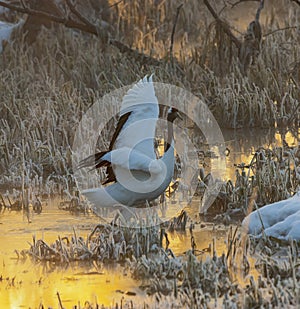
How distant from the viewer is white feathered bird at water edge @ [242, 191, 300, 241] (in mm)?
4966

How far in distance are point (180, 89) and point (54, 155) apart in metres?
1.99

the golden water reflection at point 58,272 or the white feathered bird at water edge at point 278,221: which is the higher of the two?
the white feathered bird at water edge at point 278,221

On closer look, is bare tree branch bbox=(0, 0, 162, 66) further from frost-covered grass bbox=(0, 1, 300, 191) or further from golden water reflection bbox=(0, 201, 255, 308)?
golden water reflection bbox=(0, 201, 255, 308)

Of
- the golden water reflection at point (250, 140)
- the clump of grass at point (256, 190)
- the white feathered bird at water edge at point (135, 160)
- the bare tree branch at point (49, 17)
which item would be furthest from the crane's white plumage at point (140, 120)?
the bare tree branch at point (49, 17)

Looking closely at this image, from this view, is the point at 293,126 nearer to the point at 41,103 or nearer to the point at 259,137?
the point at 259,137

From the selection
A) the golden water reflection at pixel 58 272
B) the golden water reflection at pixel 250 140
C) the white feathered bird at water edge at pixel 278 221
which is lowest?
the golden water reflection at pixel 58 272

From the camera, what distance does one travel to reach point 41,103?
8.56 meters

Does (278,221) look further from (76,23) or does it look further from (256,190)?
(76,23)

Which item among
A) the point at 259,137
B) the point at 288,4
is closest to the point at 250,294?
the point at 259,137

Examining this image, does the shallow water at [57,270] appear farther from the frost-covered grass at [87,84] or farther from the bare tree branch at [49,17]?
the bare tree branch at [49,17]

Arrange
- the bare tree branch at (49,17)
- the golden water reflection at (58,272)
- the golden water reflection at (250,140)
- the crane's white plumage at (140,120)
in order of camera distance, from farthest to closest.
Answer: the bare tree branch at (49,17) < the golden water reflection at (250,140) < the crane's white plumage at (140,120) < the golden water reflection at (58,272)

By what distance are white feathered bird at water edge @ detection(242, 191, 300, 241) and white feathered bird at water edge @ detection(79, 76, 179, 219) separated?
1.91 ft

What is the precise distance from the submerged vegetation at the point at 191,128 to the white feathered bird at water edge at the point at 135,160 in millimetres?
262

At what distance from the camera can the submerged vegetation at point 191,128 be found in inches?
175
